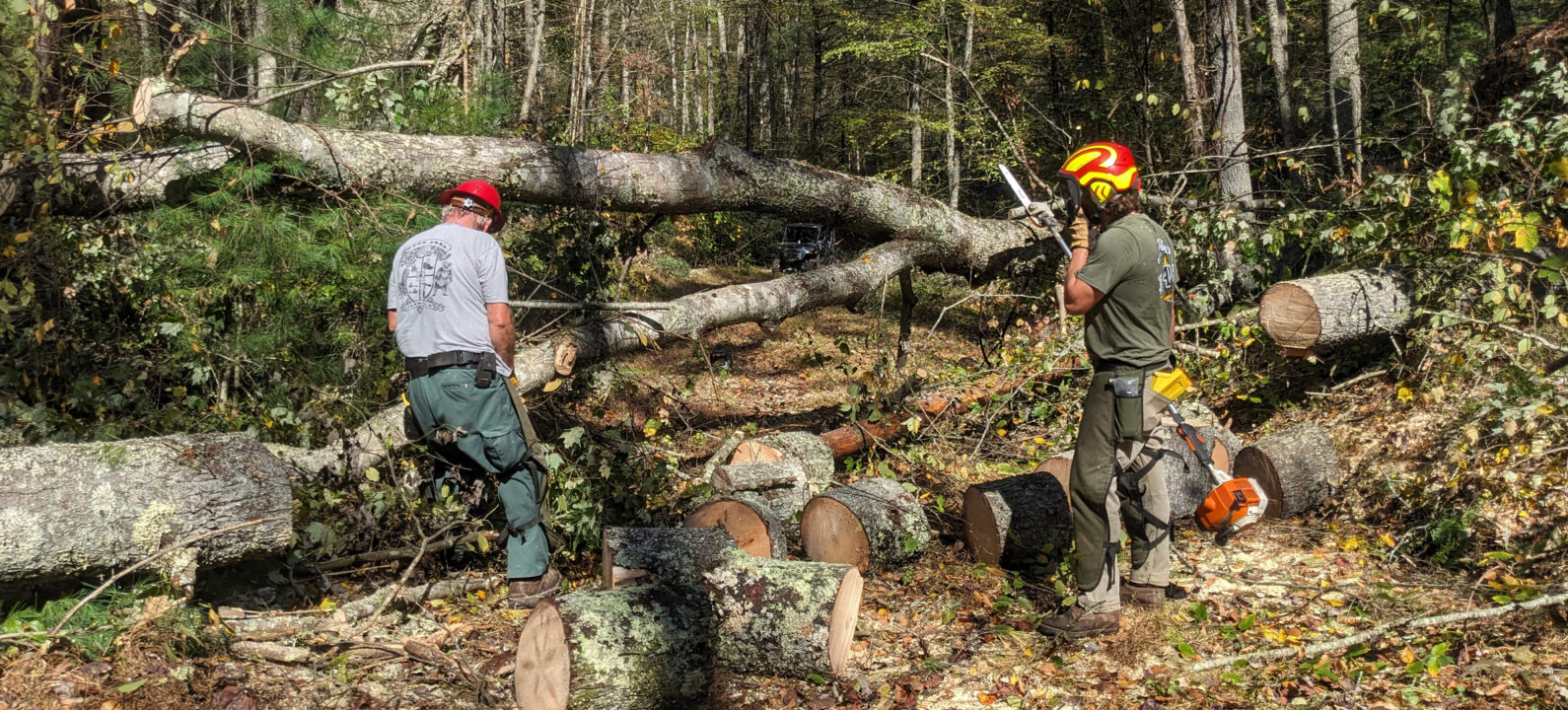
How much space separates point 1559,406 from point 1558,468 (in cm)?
31

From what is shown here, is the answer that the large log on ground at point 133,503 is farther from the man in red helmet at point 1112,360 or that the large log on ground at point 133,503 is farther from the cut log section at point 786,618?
the man in red helmet at point 1112,360

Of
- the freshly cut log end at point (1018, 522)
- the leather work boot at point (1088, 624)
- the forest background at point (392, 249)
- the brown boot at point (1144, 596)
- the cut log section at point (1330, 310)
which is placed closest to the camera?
the leather work boot at point (1088, 624)

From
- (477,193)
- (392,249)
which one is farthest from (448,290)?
(392,249)

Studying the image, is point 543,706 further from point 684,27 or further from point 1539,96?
point 684,27

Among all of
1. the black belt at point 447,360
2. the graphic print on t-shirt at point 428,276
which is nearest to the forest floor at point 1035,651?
the black belt at point 447,360

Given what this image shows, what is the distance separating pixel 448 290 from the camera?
4.31m

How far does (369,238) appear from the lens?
5.57 meters

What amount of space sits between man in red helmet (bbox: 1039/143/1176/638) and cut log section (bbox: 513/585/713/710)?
1563 millimetres

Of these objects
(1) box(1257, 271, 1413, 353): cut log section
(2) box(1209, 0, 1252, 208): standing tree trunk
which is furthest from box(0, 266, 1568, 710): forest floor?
(2) box(1209, 0, 1252, 208): standing tree trunk

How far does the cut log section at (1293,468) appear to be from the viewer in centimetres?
570

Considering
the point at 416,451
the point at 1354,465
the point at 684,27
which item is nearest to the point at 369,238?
the point at 416,451

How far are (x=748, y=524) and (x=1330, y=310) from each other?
4.19 m

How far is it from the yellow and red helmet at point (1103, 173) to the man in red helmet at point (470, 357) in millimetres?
2536

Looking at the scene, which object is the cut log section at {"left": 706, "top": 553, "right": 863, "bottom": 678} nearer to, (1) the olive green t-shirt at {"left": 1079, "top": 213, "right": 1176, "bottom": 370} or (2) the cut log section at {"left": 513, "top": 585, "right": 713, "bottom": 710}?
(2) the cut log section at {"left": 513, "top": 585, "right": 713, "bottom": 710}
